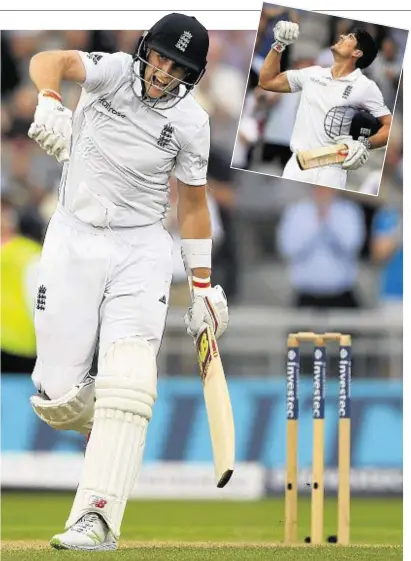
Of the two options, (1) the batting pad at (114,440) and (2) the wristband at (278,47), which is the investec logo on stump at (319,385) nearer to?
(1) the batting pad at (114,440)

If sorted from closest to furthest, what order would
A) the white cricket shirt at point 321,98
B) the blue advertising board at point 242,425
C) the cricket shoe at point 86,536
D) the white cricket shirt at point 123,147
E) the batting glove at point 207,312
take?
the cricket shoe at point 86,536, the white cricket shirt at point 123,147, the batting glove at point 207,312, the white cricket shirt at point 321,98, the blue advertising board at point 242,425

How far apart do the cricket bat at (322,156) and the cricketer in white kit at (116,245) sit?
0.72 metres

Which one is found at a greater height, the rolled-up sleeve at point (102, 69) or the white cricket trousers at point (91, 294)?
the rolled-up sleeve at point (102, 69)

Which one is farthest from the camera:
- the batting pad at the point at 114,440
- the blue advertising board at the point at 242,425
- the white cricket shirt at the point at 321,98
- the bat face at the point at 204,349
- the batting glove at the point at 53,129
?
the blue advertising board at the point at 242,425

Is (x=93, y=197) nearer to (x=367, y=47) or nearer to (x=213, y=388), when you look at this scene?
(x=213, y=388)

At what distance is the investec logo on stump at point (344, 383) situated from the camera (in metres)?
5.61

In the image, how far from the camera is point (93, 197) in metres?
5.27

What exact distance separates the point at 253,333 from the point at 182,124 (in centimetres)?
422

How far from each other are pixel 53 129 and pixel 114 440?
112cm

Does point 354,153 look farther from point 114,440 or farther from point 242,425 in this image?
A: point 242,425

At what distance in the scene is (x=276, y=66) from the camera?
6094 mm

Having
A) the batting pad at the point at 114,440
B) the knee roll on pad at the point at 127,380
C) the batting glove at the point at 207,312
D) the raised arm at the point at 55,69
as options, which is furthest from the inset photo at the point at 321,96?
the batting pad at the point at 114,440

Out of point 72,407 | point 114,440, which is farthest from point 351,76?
point 114,440

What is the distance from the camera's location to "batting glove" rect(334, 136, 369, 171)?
587 centimetres
